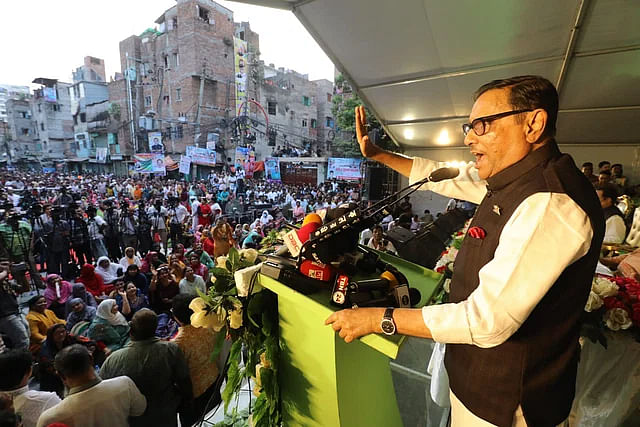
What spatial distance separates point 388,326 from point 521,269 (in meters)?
0.38

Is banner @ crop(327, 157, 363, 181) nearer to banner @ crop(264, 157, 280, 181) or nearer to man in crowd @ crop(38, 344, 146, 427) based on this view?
banner @ crop(264, 157, 280, 181)

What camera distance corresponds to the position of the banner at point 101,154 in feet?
78.2

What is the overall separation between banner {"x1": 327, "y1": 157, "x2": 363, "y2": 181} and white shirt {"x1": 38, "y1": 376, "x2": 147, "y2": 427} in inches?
589

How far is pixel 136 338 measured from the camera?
2.24m

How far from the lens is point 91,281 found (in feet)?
17.1

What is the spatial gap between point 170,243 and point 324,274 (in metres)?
10.3

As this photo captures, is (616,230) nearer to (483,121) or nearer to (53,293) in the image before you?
(483,121)

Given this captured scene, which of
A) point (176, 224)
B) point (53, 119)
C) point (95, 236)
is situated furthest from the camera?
point (53, 119)

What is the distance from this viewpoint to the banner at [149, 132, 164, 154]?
21.5m

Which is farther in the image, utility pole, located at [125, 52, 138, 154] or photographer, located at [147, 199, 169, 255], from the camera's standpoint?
utility pole, located at [125, 52, 138, 154]

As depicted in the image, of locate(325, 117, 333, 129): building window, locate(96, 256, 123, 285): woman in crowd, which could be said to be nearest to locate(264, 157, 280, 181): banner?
locate(325, 117, 333, 129): building window

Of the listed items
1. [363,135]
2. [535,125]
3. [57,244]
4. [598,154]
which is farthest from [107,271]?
[598,154]

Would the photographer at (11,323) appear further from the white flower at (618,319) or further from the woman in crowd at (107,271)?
the white flower at (618,319)

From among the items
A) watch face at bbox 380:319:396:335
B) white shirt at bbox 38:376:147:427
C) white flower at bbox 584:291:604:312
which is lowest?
white shirt at bbox 38:376:147:427
